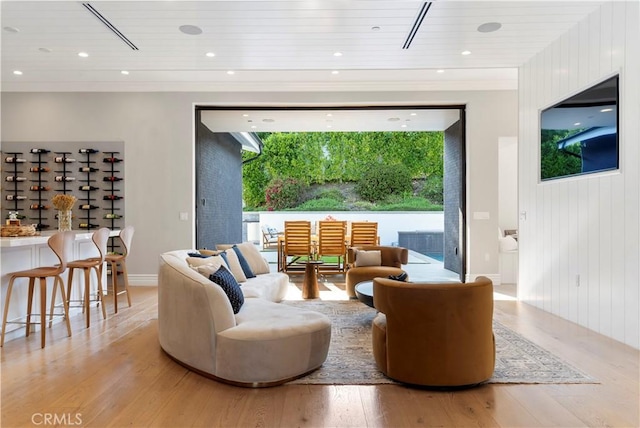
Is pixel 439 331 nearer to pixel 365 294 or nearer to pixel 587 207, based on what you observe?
pixel 365 294

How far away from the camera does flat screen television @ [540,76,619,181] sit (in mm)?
3598

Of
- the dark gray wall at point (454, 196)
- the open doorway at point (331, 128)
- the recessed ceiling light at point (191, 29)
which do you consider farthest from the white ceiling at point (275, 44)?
the dark gray wall at point (454, 196)

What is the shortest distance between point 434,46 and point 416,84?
5.16 ft

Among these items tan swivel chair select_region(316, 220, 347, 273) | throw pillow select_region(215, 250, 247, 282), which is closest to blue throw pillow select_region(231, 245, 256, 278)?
throw pillow select_region(215, 250, 247, 282)

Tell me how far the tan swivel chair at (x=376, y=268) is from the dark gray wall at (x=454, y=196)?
1.55m

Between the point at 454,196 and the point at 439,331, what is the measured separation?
17.6ft

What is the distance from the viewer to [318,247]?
7051 mm

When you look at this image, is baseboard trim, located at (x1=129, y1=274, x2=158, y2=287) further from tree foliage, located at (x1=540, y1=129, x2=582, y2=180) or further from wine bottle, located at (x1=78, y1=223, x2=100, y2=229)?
tree foliage, located at (x1=540, y1=129, x2=582, y2=180)

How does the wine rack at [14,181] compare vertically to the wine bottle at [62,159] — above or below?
below

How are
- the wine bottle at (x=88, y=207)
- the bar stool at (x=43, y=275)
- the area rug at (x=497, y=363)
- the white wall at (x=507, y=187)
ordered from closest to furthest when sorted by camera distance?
the area rug at (x=497, y=363) → the bar stool at (x=43, y=275) → the wine bottle at (x=88, y=207) → the white wall at (x=507, y=187)

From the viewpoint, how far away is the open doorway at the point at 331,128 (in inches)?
255

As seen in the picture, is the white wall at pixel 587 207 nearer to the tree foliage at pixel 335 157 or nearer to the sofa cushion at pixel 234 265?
the sofa cushion at pixel 234 265

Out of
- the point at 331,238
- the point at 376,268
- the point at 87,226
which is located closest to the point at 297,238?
the point at 331,238

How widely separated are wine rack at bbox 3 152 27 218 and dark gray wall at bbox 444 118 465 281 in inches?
280
